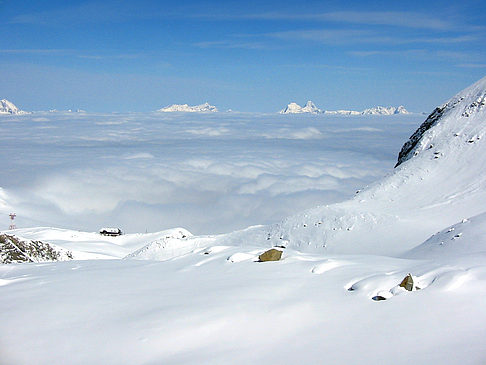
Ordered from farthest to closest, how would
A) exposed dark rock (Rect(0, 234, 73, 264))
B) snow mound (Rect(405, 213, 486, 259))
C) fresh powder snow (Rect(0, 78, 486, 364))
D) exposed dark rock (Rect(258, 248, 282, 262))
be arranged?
exposed dark rock (Rect(0, 234, 73, 264)) < snow mound (Rect(405, 213, 486, 259)) < exposed dark rock (Rect(258, 248, 282, 262)) < fresh powder snow (Rect(0, 78, 486, 364))

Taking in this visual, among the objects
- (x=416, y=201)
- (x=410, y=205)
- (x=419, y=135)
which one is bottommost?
(x=410, y=205)

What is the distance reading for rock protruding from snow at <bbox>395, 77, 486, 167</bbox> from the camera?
4356 centimetres

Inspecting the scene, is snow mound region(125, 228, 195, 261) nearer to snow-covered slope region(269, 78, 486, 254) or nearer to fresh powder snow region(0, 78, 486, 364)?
snow-covered slope region(269, 78, 486, 254)

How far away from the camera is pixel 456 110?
45562mm

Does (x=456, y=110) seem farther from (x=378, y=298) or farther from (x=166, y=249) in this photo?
(x=378, y=298)

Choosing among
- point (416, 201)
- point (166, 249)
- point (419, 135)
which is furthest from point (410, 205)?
point (166, 249)

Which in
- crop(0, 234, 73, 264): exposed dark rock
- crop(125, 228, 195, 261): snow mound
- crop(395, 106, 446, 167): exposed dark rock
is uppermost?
crop(395, 106, 446, 167): exposed dark rock

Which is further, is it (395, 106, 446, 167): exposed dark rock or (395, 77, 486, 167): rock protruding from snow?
(395, 106, 446, 167): exposed dark rock

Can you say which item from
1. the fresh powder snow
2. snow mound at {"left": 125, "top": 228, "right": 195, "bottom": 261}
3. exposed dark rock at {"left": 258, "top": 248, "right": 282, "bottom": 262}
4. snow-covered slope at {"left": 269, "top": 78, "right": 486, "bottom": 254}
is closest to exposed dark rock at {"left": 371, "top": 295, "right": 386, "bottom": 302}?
the fresh powder snow

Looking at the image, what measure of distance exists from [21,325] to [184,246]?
29.0 m

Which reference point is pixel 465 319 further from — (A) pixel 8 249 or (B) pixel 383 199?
(B) pixel 383 199

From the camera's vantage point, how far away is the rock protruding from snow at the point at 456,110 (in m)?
43.6

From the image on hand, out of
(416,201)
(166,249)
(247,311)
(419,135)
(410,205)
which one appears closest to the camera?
(247,311)

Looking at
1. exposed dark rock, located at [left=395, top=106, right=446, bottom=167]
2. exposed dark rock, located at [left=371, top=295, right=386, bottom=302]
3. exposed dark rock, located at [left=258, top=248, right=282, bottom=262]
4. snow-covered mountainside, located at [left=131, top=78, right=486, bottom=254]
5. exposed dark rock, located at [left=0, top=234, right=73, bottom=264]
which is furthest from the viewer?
exposed dark rock, located at [left=395, top=106, right=446, bottom=167]
